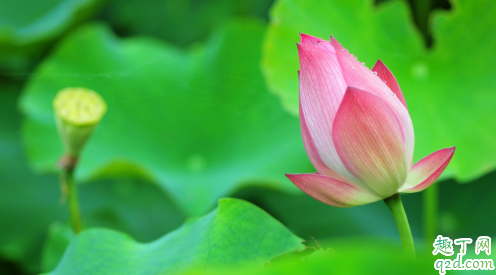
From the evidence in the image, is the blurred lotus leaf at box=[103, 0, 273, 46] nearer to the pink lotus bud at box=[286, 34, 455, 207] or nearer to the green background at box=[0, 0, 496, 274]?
the green background at box=[0, 0, 496, 274]

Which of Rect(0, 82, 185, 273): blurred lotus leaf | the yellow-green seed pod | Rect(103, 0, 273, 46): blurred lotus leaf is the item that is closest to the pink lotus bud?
the yellow-green seed pod

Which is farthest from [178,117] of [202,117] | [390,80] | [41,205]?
[390,80]

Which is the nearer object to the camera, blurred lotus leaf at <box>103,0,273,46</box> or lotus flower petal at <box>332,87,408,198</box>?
lotus flower petal at <box>332,87,408,198</box>

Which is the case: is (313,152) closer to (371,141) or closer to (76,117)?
(371,141)

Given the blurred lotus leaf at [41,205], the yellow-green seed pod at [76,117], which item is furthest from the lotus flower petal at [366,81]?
the blurred lotus leaf at [41,205]

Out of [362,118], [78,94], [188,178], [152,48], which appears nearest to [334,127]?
[362,118]

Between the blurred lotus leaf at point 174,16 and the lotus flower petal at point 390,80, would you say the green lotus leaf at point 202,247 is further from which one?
the blurred lotus leaf at point 174,16
